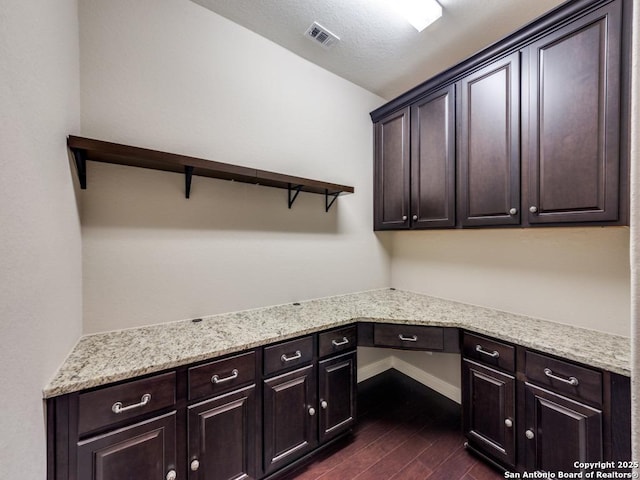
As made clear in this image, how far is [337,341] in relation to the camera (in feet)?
5.46

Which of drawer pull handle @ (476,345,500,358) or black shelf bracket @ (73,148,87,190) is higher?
black shelf bracket @ (73,148,87,190)

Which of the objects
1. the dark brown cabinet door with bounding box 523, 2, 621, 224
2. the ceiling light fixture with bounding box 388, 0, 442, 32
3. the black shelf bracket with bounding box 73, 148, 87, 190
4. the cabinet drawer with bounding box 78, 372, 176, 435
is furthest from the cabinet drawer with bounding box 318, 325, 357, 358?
the ceiling light fixture with bounding box 388, 0, 442, 32

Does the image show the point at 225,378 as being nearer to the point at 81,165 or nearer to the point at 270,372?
the point at 270,372

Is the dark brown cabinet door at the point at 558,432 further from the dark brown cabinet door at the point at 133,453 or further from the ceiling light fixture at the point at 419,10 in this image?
the ceiling light fixture at the point at 419,10

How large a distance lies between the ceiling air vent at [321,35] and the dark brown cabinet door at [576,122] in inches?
48.9

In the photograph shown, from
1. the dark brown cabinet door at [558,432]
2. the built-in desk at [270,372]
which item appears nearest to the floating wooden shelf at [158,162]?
the built-in desk at [270,372]

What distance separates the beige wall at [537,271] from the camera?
1480mm

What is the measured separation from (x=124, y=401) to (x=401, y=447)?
5.50 feet

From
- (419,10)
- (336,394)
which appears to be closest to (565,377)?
(336,394)

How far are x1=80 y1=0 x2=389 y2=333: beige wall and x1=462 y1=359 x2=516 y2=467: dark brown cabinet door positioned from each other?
1140 mm

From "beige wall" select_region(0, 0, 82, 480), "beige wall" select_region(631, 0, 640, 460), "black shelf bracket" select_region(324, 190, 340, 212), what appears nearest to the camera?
"beige wall" select_region(631, 0, 640, 460)

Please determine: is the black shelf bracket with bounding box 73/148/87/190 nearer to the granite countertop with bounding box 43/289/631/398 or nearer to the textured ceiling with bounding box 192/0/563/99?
the granite countertop with bounding box 43/289/631/398

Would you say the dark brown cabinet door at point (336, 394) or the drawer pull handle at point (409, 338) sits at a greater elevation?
the drawer pull handle at point (409, 338)

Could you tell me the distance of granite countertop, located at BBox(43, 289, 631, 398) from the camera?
1075mm
